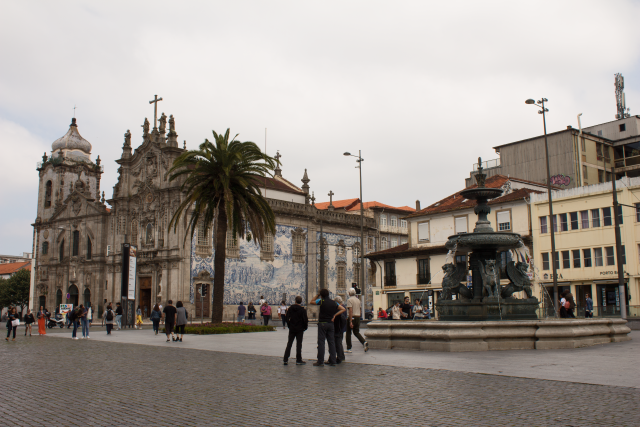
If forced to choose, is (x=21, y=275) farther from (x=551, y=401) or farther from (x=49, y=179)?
(x=551, y=401)

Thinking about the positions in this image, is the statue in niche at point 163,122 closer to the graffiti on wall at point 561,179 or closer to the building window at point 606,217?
the graffiti on wall at point 561,179

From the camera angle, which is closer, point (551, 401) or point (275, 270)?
point (551, 401)

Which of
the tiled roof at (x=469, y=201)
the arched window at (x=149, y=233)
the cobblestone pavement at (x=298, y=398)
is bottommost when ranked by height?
the cobblestone pavement at (x=298, y=398)

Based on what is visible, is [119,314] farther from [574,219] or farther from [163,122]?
[574,219]

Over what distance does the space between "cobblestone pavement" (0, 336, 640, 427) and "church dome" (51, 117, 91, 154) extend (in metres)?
62.1

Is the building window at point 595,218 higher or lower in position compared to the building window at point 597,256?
higher

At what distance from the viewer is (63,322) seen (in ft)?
135

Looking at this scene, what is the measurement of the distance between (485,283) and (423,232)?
29.7 m

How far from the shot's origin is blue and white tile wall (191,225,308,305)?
158ft

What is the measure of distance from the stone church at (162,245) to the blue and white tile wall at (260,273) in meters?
0.09

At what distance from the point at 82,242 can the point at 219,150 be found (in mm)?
37321

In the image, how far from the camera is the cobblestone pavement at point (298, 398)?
22.5ft

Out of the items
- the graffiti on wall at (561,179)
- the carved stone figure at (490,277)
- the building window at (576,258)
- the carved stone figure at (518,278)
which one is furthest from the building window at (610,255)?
the carved stone figure at (490,277)

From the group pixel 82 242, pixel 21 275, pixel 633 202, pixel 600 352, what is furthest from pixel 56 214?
pixel 600 352
